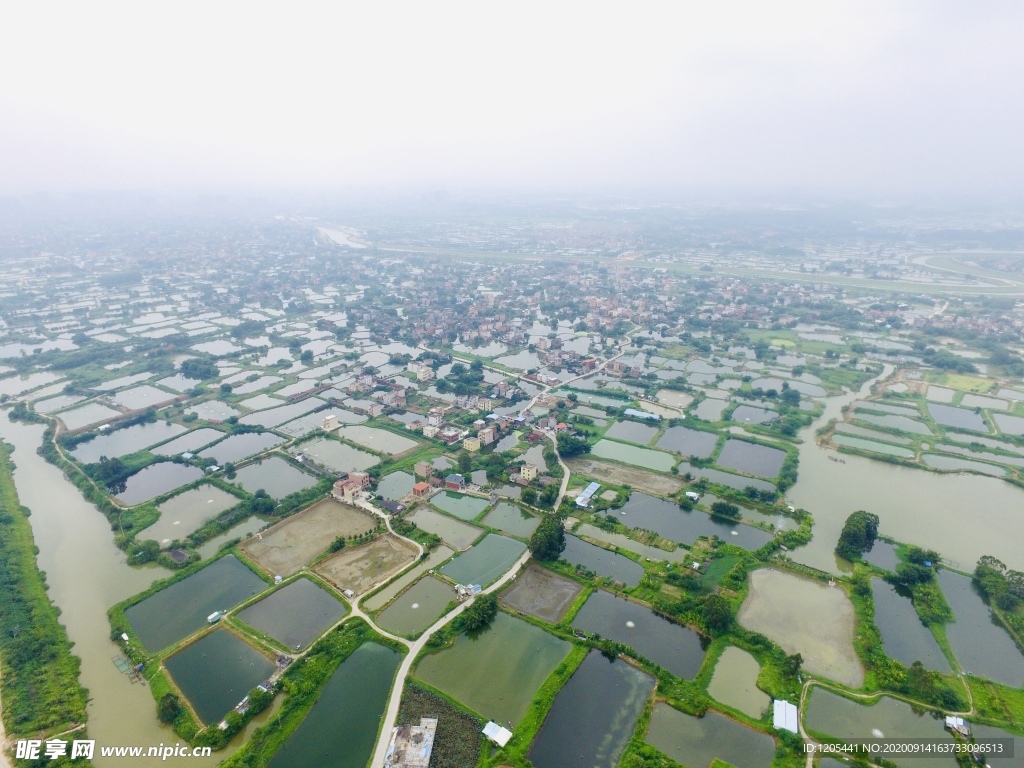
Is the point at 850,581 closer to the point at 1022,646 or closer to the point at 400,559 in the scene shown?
the point at 1022,646

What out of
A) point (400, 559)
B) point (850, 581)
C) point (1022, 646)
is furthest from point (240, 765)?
point (1022, 646)

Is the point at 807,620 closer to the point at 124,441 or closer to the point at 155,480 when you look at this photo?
the point at 155,480

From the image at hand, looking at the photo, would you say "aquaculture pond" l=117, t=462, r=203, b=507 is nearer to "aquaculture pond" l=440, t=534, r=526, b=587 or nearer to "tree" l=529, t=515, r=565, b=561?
"aquaculture pond" l=440, t=534, r=526, b=587

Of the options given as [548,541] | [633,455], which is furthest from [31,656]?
[633,455]

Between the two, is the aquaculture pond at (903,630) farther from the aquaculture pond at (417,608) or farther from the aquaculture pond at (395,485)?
the aquaculture pond at (395,485)

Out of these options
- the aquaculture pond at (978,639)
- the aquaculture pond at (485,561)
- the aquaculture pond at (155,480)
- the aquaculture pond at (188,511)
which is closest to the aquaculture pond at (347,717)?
the aquaculture pond at (485,561)

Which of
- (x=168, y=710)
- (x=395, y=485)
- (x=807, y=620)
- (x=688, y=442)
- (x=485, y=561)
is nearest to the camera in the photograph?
(x=168, y=710)
